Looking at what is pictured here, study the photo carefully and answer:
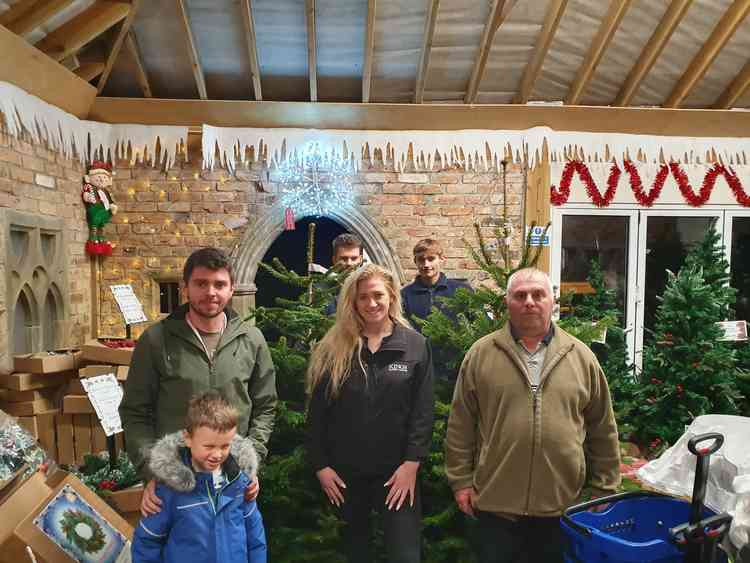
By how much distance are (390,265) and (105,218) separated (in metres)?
2.71

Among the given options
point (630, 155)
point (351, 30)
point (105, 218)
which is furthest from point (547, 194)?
point (105, 218)

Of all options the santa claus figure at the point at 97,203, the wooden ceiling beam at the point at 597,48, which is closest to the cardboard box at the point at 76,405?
the santa claus figure at the point at 97,203

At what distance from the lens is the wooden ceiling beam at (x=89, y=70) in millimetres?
4909

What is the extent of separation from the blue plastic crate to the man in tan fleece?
0.10 metres

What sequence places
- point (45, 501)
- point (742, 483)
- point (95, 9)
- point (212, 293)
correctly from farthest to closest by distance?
1. point (95, 9)
2. point (742, 483)
3. point (45, 501)
4. point (212, 293)

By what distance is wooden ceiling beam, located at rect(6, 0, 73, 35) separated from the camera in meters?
3.89

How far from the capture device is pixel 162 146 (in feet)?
17.2

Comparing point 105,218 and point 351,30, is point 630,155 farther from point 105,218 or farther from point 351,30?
point 105,218

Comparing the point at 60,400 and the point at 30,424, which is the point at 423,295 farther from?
the point at 30,424

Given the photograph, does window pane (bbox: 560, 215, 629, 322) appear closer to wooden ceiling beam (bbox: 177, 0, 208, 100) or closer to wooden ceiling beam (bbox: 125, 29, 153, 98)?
wooden ceiling beam (bbox: 177, 0, 208, 100)

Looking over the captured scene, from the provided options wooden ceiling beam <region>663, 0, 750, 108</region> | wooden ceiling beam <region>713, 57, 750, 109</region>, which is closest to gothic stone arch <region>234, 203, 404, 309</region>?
wooden ceiling beam <region>663, 0, 750, 108</region>

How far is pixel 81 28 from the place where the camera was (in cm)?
440

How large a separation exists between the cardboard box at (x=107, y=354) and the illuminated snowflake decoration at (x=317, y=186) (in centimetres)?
220

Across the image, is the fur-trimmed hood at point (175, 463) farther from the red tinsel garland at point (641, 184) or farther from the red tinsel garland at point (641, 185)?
the red tinsel garland at point (641, 184)
